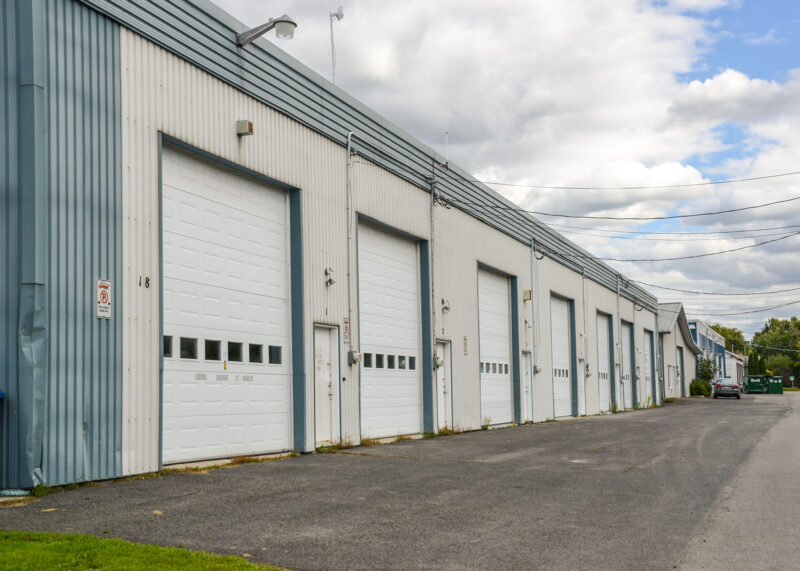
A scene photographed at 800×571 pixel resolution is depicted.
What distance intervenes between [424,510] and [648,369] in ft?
153

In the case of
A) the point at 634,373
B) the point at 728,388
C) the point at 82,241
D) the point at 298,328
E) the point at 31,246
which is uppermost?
the point at 82,241

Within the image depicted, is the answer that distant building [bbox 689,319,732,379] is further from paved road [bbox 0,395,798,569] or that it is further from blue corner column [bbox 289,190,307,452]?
paved road [bbox 0,395,798,569]

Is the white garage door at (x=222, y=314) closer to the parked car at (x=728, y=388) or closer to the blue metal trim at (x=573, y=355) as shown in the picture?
the blue metal trim at (x=573, y=355)

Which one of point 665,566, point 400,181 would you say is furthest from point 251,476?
point 400,181

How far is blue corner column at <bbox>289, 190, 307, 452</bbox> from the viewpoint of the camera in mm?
15133

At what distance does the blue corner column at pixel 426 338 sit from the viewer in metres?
20.8

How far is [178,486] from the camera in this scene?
33.3 feet

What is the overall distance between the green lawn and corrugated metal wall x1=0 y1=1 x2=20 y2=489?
2932 millimetres

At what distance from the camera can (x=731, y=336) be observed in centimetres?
16625

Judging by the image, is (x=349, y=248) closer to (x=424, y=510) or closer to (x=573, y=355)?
(x=424, y=510)

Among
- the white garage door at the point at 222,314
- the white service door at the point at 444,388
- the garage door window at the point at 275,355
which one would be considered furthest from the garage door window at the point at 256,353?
the white service door at the point at 444,388

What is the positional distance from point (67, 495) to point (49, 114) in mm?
4685

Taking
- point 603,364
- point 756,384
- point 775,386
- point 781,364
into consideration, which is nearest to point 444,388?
point 603,364

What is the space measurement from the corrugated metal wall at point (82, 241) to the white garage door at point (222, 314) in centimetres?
136
